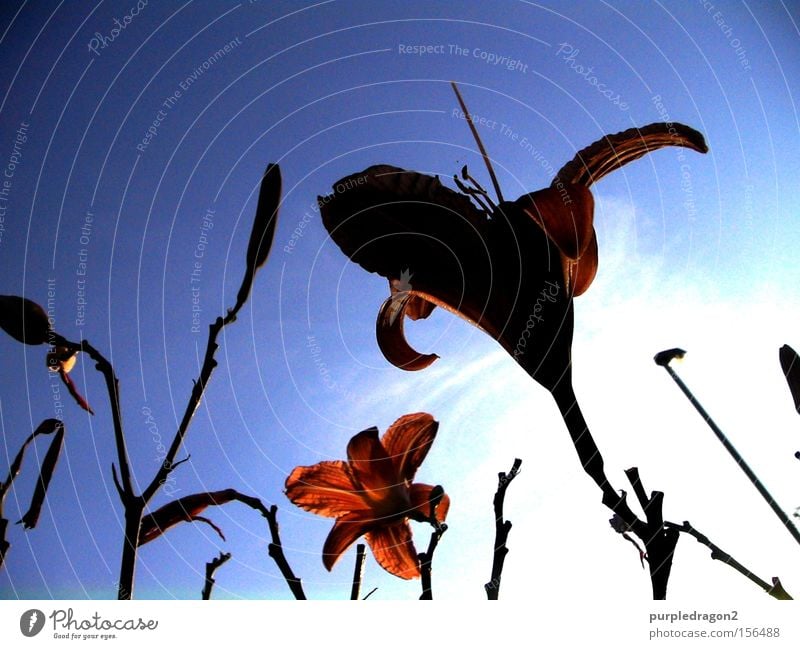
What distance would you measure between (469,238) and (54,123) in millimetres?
2888

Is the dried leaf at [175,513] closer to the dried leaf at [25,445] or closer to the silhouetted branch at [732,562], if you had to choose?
the dried leaf at [25,445]

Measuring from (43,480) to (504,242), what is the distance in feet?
9.69

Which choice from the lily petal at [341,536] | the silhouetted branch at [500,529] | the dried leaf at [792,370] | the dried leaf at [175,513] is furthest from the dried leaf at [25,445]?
the dried leaf at [792,370]

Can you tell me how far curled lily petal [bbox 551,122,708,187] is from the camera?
3217 mm

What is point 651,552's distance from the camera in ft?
7.46

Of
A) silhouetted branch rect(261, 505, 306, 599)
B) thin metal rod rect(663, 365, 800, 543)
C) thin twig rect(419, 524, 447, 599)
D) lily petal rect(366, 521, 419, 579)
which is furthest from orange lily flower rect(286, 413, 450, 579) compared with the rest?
thin metal rod rect(663, 365, 800, 543)

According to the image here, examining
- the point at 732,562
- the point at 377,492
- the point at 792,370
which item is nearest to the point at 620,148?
the point at 792,370

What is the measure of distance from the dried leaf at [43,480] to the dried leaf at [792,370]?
3969 mm

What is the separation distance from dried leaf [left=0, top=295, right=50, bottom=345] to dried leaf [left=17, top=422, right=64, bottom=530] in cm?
69

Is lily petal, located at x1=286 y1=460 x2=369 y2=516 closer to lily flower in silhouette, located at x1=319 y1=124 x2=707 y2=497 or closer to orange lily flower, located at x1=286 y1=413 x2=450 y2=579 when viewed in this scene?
orange lily flower, located at x1=286 y1=413 x2=450 y2=579

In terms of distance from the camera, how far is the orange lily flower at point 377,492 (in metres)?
3.44

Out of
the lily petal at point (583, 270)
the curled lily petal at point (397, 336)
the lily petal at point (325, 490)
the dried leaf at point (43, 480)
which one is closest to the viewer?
the lily petal at point (583, 270)

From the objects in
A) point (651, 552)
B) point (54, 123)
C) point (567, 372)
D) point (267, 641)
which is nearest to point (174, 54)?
point (54, 123)

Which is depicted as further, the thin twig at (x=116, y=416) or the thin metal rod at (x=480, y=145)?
the thin metal rod at (x=480, y=145)
